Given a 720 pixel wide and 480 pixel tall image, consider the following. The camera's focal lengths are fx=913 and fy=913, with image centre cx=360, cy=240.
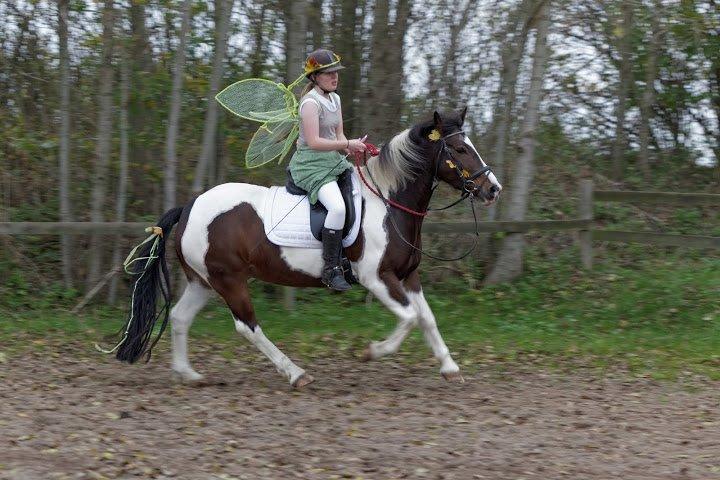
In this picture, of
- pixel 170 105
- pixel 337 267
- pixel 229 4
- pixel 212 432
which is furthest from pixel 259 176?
pixel 212 432

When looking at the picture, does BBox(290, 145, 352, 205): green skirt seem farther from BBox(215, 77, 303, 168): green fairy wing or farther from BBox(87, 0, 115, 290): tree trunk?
BBox(87, 0, 115, 290): tree trunk

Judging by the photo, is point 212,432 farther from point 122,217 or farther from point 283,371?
point 122,217

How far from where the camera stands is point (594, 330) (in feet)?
31.9

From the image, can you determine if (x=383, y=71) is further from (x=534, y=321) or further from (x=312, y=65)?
(x=312, y=65)

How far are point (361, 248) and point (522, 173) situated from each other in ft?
14.3

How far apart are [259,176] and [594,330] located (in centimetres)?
423

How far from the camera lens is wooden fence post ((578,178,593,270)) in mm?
11250

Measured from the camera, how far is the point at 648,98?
15.0m

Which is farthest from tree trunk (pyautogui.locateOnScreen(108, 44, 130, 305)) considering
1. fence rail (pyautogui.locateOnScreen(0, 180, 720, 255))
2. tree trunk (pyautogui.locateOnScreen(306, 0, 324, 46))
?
tree trunk (pyautogui.locateOnScreen(306, 0, 324, 46))

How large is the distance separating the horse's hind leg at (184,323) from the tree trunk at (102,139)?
3.07m

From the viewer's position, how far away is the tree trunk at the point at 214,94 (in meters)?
10.0

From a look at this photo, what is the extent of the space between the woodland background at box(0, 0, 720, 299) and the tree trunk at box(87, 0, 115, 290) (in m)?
0.02

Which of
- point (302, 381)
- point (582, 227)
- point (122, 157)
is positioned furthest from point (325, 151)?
point (582, 227)

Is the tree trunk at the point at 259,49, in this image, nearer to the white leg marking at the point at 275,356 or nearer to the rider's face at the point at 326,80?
the rider's face at the point at 326,80
